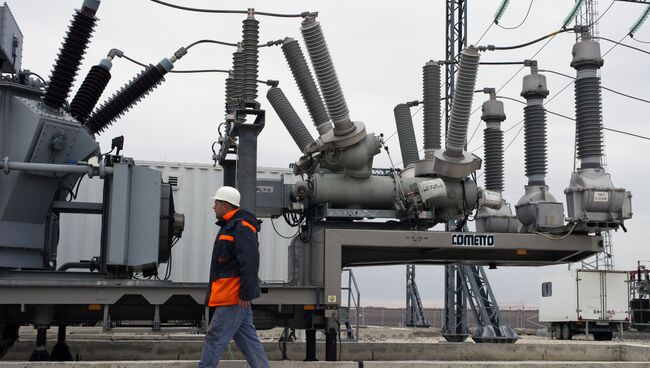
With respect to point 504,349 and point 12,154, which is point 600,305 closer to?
point 504,349

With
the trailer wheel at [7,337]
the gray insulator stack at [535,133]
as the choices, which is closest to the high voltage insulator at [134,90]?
the trailer wheel at [7,337]

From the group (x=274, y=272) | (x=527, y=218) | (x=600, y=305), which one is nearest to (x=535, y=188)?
(x=527, y=218)

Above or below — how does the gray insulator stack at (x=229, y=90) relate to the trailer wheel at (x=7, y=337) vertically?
above

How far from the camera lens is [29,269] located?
9.12 meters

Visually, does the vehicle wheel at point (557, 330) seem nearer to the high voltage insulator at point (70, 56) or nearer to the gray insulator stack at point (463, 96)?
the gray insulator stack at point (463, 96)

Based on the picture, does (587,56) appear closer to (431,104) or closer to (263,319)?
(431,104)

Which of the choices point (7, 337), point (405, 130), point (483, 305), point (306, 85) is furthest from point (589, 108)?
point (483, 305)

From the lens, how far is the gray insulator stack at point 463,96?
938cm

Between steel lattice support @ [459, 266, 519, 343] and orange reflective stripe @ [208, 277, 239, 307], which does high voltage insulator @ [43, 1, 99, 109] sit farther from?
steel lattice support @ [459, 266, 519, 343]

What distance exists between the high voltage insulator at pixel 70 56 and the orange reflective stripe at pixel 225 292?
382cm

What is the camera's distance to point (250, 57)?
30.8 ft

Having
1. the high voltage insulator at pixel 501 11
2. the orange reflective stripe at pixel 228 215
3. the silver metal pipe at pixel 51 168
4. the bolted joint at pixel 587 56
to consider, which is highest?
the high voltage insulator at pixel 501 11

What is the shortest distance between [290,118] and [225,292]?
457 centimetres

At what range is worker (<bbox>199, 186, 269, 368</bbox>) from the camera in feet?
22.0
